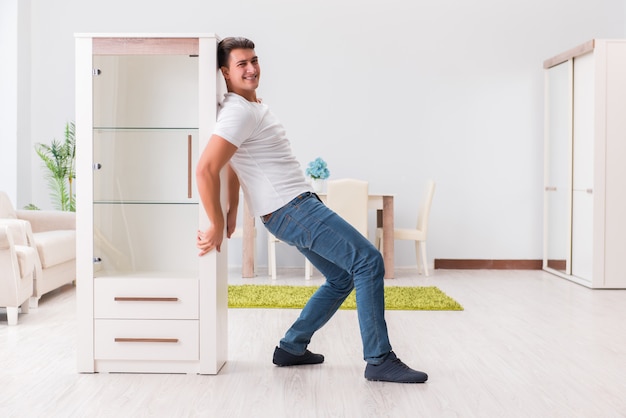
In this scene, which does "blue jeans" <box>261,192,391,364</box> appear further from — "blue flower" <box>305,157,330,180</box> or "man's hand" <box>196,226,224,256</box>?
"blue flower" <box>305,157,330,180</box>

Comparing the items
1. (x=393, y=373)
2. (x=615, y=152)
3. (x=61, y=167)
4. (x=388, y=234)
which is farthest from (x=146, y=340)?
(x=61, y=167)

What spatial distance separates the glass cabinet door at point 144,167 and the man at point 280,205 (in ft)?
0.71

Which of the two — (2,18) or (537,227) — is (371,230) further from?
(2,18)

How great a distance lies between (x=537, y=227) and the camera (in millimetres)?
7586

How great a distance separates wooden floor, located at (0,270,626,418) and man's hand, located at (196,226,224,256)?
0.52 metres

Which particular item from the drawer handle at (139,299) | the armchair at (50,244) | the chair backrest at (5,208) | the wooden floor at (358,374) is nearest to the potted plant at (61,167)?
the armchair at (50,244)

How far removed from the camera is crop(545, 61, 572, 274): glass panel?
6.72m

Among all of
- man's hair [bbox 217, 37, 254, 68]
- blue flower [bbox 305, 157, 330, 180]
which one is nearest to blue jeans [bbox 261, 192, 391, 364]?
man's hair [bbox 217, 37, 254, 68]

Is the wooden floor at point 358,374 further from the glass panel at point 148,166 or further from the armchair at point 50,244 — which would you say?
the glass panel at point 148,166

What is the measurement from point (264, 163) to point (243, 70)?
1.26 ft

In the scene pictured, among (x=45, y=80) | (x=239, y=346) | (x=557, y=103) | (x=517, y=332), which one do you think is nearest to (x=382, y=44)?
(x=557, y=103)

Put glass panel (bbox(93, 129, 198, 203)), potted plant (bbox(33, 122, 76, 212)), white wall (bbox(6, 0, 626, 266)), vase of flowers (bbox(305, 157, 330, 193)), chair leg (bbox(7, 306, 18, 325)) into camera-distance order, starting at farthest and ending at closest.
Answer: white wall (bbox(6, 0, 626, 266))
potted plant (bbox(33, 122, 76, 212))
vase of flowers (bbox(305, 157, 330, 193))
chair leg (bbox(7, 306, 18, 325))
glass panel (bbox(93, 129, 198, 203))

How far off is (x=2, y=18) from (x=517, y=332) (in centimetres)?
567

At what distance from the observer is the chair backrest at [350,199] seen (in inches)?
264
